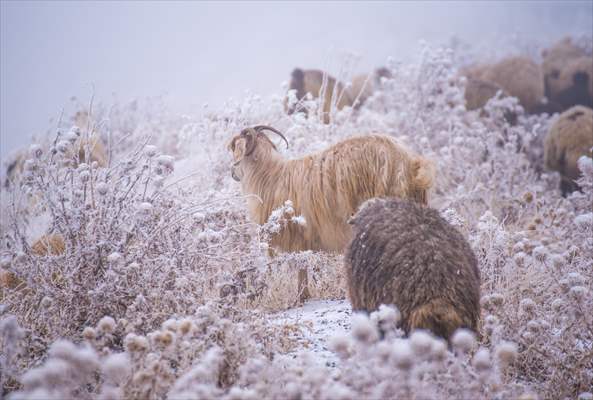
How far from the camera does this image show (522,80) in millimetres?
13539

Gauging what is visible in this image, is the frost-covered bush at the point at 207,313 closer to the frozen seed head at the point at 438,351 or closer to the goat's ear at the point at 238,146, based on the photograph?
the frozen seed head at the point at 438,351

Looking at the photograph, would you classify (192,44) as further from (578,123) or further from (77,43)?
(578,123)

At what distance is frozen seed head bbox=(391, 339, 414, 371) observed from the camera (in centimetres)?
168

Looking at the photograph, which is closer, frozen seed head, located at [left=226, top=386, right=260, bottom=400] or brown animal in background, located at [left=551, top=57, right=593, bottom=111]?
frozen seed head, located at [left=226, top=386, right=260, bottom=400]

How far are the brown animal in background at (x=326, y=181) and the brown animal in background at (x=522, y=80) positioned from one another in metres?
10.2

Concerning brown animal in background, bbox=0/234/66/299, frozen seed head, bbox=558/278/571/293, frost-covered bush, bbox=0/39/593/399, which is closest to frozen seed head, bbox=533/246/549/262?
frost-covered bush, bbox=0/39/593/399

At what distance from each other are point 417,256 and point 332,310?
160 centimetres

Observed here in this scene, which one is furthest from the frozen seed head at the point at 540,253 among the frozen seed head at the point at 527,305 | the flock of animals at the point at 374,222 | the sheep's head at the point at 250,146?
the sheep's head at the point at 250,146

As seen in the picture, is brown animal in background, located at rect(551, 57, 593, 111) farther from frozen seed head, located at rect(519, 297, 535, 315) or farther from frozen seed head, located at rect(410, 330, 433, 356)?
frozen seed head, located at rect(410, 330, 433, 356)

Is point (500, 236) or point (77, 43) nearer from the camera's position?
point (500, 236)

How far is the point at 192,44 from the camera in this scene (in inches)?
880

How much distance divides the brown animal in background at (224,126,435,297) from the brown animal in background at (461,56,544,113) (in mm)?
10248

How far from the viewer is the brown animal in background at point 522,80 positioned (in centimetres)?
1338

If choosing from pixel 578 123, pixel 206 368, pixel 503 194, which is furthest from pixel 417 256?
pixel 578 123
